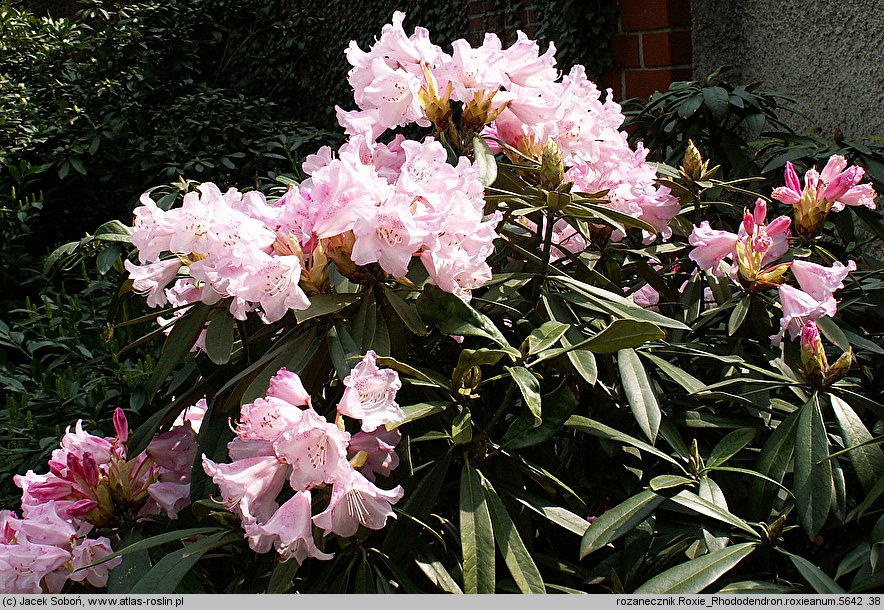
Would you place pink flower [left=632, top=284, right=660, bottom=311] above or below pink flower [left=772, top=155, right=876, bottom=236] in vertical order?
below

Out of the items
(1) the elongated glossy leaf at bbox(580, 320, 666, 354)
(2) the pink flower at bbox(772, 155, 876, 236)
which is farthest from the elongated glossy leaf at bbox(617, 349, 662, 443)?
(2) the pink flower at bbox(772, 155, 876, 236)

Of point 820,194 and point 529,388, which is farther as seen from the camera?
point 820,194


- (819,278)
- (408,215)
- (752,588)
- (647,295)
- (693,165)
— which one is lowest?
(752,588)

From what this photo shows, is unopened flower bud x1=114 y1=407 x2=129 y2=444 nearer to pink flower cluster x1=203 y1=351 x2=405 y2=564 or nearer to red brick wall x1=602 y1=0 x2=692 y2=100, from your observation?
pink flower cluster x1=203 y1=351 x2=405 y2=564

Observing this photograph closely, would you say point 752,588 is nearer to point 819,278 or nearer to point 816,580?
point 816,580

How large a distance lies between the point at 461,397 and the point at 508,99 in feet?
1.58

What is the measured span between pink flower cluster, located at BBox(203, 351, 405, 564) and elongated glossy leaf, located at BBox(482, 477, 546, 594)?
12cm

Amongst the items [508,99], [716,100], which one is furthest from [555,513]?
[716,100]

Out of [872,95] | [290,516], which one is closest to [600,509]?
[290,516]

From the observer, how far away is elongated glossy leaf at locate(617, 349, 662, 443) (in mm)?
982

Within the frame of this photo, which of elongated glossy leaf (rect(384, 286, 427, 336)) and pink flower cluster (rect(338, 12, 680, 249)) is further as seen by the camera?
pink flower cluster (rect(338, 12, 680, 249))

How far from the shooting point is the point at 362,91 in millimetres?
1206

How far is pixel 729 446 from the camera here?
103 cm

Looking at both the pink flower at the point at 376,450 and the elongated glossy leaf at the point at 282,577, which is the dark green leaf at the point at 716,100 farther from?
the elongated glossy leaf at the point at 282,577
